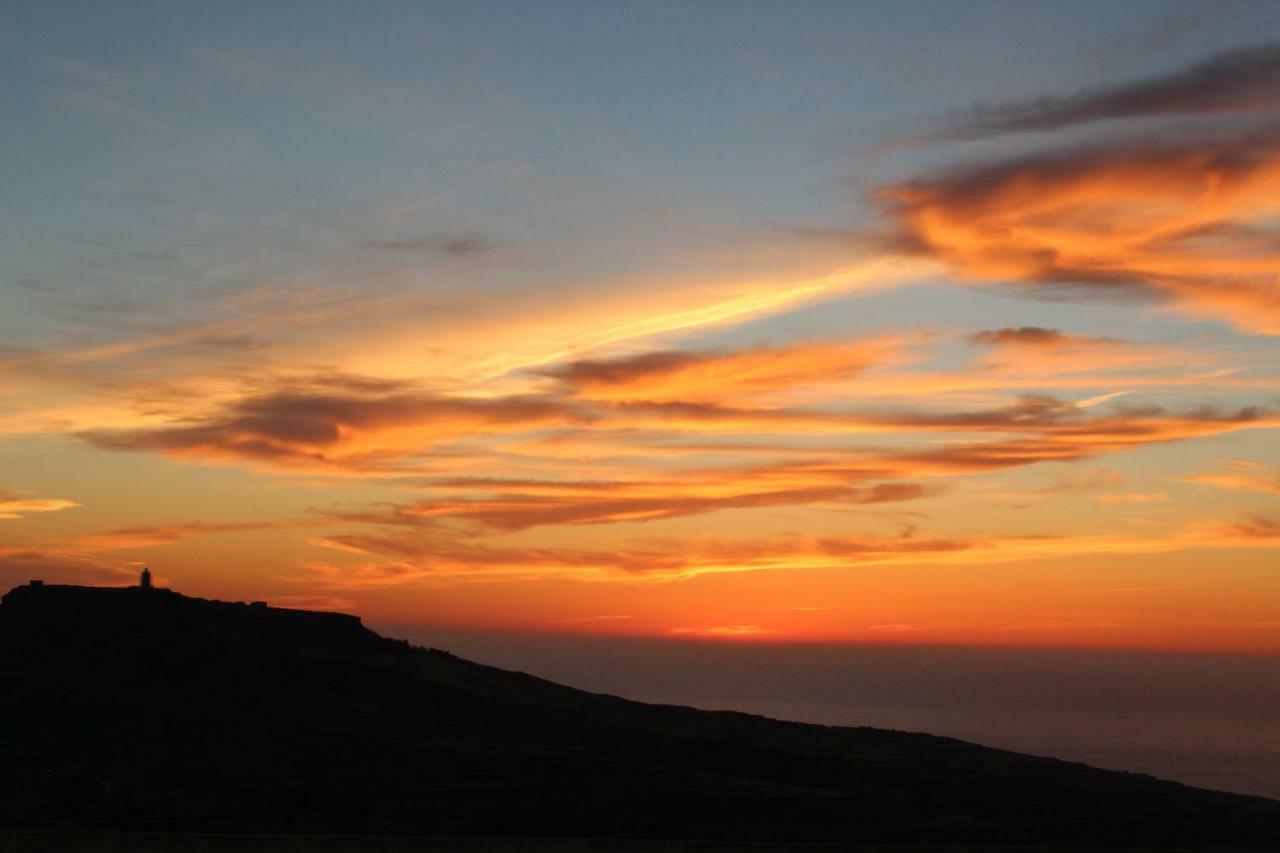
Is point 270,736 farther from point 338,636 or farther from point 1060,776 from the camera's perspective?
point 1060,776

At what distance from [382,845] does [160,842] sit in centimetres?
584

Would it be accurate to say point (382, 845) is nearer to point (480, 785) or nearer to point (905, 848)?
point (480, 785)

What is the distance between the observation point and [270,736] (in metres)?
46.3

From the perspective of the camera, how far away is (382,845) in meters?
32.3

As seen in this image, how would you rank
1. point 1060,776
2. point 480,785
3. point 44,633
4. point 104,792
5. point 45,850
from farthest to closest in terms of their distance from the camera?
point 44,633
point 1060,776
point 480,785
point 104,792
point 45,850

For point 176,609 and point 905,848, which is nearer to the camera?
point 905,848

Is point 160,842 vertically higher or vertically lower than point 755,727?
lower

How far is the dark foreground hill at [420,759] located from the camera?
37844mm

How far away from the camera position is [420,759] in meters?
44.6

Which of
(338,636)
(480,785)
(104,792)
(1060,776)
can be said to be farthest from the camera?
(338,636)

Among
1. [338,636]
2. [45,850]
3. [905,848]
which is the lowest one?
[45,850]

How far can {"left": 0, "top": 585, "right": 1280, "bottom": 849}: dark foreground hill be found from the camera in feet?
124

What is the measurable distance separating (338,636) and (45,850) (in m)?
31.1

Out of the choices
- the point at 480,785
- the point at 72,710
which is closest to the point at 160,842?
the point at 480,785
